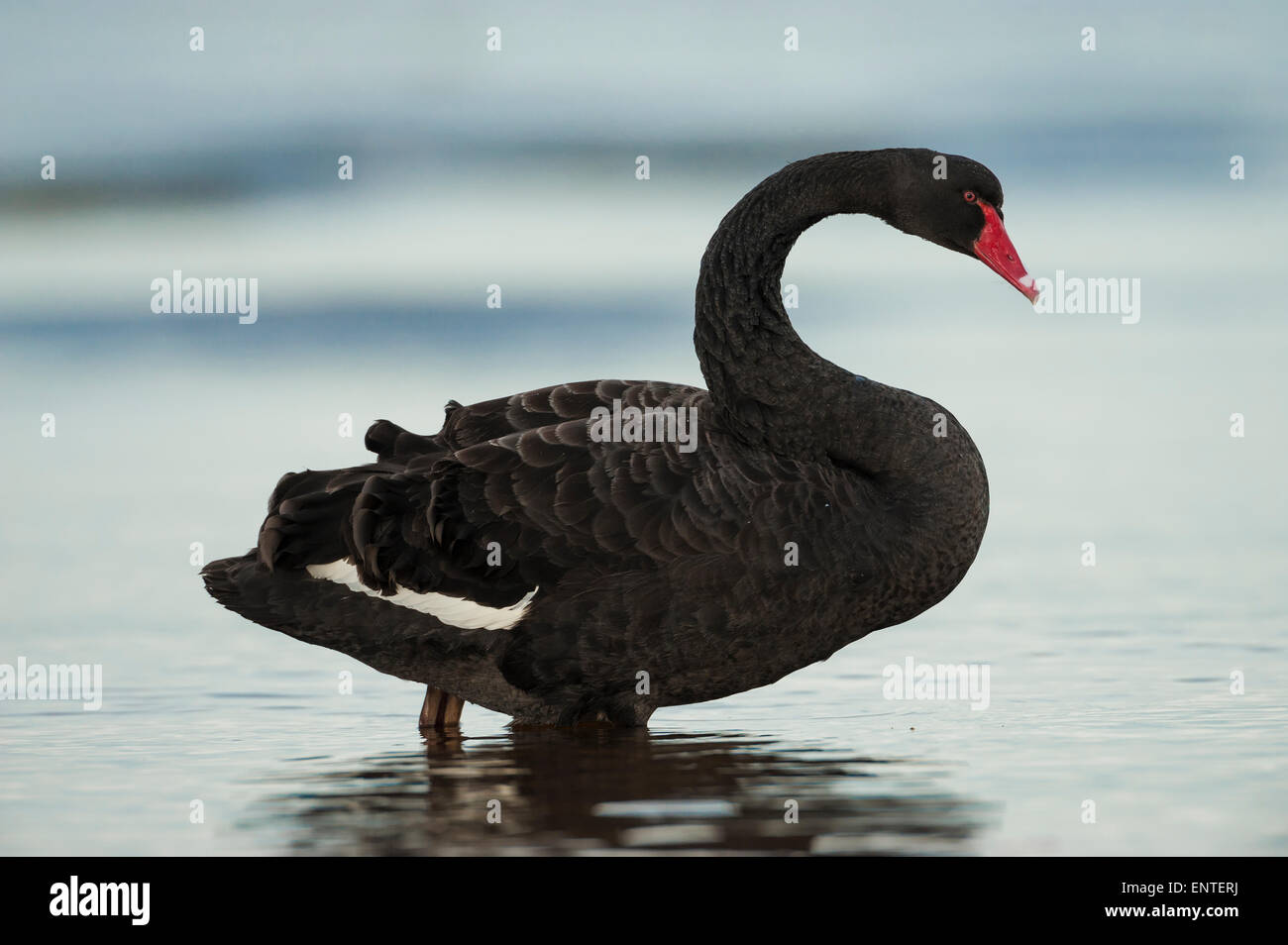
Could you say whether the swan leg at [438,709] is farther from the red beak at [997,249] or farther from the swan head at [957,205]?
the red beak at [997,249]

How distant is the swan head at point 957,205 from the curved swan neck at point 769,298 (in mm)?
91

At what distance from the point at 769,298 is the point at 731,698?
63.5 inches

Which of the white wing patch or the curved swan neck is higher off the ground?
the curved swan neck

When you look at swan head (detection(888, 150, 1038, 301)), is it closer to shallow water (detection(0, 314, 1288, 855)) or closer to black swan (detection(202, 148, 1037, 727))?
black swan (detection(202, 148, 1037, 727))

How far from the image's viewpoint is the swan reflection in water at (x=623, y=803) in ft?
15.5

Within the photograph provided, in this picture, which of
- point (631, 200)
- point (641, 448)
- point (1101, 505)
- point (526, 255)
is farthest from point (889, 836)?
point (631, 200)

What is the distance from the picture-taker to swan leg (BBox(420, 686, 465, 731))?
6.55 meters

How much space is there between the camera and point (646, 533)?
6.11 meters

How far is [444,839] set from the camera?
188 inches

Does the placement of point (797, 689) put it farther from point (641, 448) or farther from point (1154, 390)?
point (1154, 390)

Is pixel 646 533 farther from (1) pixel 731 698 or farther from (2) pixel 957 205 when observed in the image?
(2) pixel 957 205

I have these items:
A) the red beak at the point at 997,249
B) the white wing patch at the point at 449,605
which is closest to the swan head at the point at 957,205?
the red beak at the point at 997,249

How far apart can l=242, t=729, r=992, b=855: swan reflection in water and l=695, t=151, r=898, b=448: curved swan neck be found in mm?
1312

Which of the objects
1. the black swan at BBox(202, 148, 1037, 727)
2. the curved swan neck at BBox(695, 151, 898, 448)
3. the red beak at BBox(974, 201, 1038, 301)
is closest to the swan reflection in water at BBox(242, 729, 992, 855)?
the black swan at BBox(202, 148, 1037, 727)
